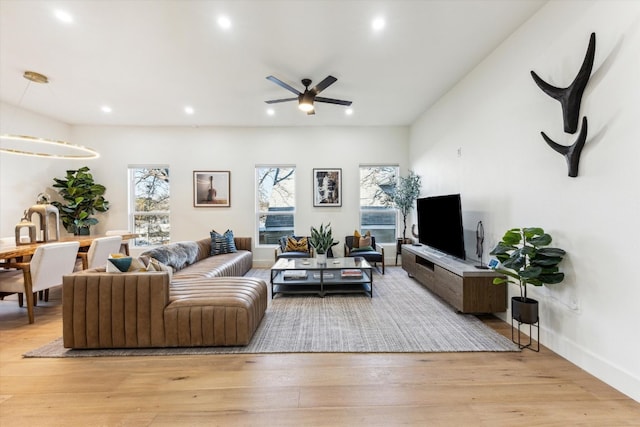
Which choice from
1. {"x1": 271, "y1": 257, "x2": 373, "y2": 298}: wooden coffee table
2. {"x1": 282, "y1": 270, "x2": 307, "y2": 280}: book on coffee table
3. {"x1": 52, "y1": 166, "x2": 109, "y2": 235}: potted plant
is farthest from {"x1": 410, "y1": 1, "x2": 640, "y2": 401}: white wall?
{"x1": 52, "y1": 166, "x2": 109, "y2": 235}: potted plant

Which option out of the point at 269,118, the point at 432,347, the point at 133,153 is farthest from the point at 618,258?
the point at 133,153

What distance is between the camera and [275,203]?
6555 mm

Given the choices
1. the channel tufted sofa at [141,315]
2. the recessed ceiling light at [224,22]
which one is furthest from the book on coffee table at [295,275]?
the recessed ceiling light at [224,22]

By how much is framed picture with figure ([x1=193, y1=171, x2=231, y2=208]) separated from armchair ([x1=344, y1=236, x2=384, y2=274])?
2824 mm

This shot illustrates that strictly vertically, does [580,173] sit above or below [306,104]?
below

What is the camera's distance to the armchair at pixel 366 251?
5.44 meters

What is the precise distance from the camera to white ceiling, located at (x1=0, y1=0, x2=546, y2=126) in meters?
2.67

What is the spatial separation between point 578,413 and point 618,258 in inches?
42.0

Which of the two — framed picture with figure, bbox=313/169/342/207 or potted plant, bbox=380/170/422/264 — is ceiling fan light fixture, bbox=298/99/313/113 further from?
potted plant, bbox=380/170/422/264

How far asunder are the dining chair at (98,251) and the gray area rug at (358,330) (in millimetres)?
1399

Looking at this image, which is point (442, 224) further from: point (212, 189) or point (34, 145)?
point (34, 145)

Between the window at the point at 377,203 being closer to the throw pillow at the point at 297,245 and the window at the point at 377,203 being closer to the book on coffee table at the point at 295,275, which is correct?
the throw pillow at the point at 297,245

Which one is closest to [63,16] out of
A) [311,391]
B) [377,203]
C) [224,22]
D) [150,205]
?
[224,22]

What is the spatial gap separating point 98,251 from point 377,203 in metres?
5.21
